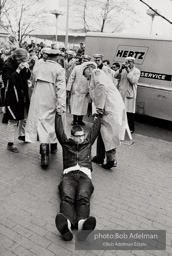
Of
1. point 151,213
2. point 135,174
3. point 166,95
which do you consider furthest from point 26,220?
point 166,95

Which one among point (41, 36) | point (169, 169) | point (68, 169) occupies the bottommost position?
point (169, 169)

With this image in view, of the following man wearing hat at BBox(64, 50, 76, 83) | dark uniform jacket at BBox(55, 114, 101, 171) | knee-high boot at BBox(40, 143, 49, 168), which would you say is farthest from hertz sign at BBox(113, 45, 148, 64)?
dark uniform jacket at BBox(55, 114, 101, 171)

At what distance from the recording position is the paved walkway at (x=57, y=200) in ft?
10.2

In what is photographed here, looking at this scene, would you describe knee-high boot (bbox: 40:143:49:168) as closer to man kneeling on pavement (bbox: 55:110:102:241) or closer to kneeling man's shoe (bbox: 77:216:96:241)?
man kneeling on pavement (bbox: 55:110:102:241)

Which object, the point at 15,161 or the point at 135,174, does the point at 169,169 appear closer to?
the point at 135,174

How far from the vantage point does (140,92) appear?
8.40 metres

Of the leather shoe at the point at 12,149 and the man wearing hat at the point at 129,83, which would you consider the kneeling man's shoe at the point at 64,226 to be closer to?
the leather shoe at the point at 12,149

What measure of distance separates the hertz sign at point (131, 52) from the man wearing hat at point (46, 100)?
156 inches

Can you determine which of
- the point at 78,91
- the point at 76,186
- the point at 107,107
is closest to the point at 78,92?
the point at 78,91

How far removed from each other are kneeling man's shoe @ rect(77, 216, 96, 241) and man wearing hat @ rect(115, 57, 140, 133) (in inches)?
187

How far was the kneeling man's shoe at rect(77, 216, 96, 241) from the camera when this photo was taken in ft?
Answer: 10.3

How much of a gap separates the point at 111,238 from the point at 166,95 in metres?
5.40

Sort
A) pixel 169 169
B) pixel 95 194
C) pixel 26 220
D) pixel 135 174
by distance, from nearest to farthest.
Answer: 1. pixel 26 220
2. pixel 95 194
3. pixel 135 174
4. pixel 169 169

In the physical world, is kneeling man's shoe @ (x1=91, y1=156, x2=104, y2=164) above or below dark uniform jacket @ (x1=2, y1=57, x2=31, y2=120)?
below
